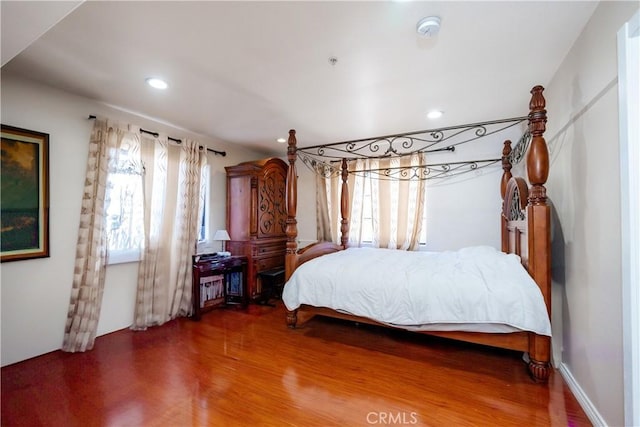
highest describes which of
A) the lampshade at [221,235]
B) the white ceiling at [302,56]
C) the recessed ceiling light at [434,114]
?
the recessed ceiling light at [434,114]

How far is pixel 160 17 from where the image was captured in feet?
5.06

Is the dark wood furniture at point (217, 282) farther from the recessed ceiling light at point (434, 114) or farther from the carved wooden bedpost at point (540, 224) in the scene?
the carved wooden bedpost at point (540, 224)

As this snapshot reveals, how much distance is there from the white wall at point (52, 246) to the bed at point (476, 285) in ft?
6.73

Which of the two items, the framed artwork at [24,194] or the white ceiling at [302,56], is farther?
the framed artwork at [24,194]

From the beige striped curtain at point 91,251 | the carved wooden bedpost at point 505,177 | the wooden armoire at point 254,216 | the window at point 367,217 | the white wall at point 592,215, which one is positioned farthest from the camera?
the window at point 367,217

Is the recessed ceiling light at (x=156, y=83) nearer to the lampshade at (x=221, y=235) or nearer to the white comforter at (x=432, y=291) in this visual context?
the lampshade at (x=221, y=235)

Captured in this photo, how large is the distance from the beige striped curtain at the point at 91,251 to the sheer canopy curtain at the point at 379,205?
2.98 meters

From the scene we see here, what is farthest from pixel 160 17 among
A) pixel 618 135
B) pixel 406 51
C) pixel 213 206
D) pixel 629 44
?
pixel 213 206

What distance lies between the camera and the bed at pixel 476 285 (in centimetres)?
186

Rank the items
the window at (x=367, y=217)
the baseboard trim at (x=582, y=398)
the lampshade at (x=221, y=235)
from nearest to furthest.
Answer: the baseboard trim at (x=582, y=398) < the lampshade at (x=221, y=235) < the window at (x=367, y=217)

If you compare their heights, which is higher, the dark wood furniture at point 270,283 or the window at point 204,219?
the window at point 204,219

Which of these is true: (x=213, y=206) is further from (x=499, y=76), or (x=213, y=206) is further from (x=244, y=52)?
(x=499, y=76)

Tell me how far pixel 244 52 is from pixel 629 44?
2084 millimetres

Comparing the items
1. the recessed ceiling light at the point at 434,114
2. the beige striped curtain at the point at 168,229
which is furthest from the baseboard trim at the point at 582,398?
the beige striped curtain at the point at 168,229
